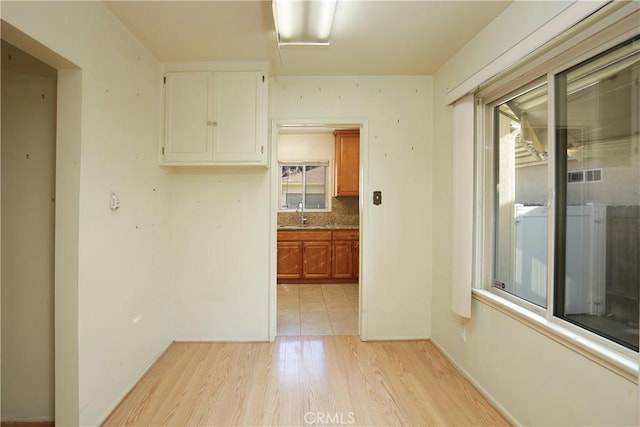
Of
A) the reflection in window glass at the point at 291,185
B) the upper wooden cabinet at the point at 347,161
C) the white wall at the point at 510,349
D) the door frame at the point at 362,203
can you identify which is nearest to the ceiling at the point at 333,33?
the white wall at the point at 510,349

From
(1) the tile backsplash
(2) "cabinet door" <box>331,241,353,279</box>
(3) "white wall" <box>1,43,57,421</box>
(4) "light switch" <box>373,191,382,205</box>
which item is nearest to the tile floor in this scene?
(2) "cabinet door" <box>331,241,353,279</box>

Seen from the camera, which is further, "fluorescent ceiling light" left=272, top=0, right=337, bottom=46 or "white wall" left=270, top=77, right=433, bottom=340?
"white wall" left=270, top=77, right=433, bottom=340

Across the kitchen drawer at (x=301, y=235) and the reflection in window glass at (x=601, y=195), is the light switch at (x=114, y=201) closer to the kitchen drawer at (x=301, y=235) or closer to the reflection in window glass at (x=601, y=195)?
the reflection in window glass at (x=601, y=195)

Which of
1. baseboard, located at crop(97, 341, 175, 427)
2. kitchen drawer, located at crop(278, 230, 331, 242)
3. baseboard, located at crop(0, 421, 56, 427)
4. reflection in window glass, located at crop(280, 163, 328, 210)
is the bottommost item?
baseboard, located at crop(0, 421, 56, 427)

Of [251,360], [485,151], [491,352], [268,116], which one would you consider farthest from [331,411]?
[268,116]

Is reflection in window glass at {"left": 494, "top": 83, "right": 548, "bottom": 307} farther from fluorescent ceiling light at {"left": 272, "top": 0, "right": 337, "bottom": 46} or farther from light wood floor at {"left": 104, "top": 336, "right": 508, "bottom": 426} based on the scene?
fluorescent ceiling light at {"left": 272, "top": 0, "right": 337, "bottom": 46}

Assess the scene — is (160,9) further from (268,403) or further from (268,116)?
(268,403)

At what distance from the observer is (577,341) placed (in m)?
1.31

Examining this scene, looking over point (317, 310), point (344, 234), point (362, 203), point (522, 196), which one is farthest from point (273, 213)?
point (344, 234)

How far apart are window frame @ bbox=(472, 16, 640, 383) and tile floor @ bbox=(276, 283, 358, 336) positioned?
4.83ft

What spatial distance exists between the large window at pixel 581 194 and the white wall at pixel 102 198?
2.48 m

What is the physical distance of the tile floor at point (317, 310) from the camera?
3.00 metres

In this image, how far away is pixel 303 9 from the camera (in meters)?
1.66

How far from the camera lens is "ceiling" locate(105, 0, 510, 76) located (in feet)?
5.73
